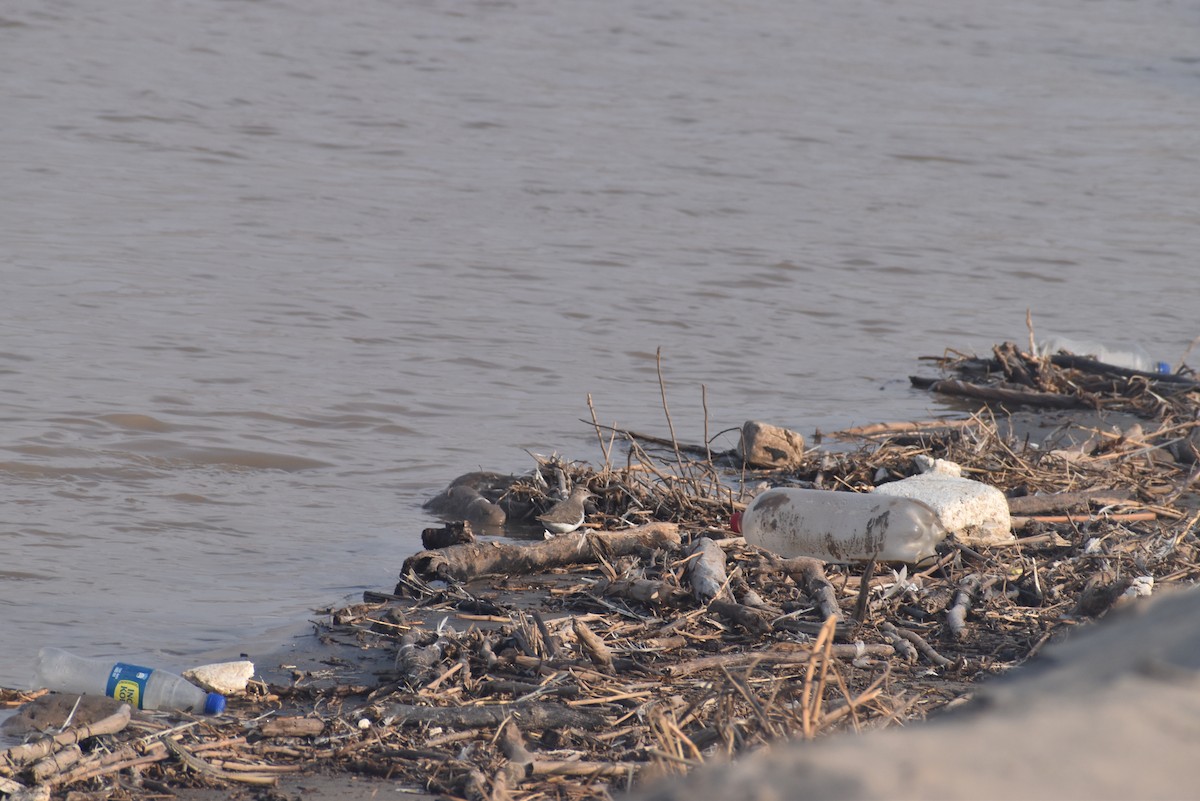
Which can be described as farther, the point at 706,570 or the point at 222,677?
the point at 706,570

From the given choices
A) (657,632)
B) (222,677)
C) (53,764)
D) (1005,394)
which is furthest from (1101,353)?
(53,764)

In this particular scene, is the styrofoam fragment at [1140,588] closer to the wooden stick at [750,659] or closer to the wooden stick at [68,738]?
the wooden stick at [750,659]

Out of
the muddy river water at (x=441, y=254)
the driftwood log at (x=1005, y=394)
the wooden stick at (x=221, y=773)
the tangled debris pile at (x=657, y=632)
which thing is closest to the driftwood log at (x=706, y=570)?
the tangled debris pile at (x=657, y=632)

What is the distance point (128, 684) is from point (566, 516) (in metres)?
2.03

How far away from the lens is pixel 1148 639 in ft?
4.14

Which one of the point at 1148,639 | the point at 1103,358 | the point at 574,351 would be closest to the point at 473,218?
the point at 574,351

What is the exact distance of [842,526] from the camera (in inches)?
177

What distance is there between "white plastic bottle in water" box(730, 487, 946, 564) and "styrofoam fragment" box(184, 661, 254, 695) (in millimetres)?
1703

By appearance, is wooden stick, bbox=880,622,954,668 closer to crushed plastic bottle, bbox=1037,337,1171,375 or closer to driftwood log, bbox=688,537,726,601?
driftwood log, bbox=688,537,726,601

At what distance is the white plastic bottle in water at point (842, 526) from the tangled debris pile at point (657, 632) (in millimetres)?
91

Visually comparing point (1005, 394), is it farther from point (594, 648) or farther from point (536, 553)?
point (594, 648)

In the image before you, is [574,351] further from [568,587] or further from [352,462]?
[568,587]

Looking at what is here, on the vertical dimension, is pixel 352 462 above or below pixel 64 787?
below

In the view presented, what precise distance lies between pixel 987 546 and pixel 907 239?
28.5ft
